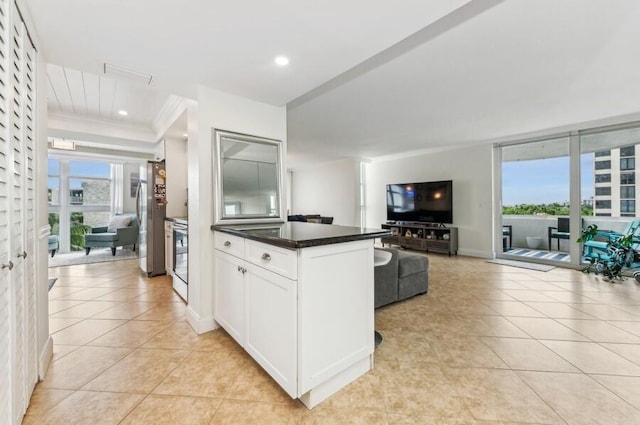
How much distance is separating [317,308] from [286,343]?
26 centimetres

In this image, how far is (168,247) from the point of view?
4.05m

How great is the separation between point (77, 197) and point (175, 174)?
411cm

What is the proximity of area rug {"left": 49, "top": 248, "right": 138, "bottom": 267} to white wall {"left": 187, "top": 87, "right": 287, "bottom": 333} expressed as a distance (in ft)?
13.4

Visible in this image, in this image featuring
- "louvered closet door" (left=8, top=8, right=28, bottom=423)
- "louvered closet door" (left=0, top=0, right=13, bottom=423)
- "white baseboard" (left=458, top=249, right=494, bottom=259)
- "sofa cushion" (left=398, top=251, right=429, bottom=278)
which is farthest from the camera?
"white baseboard" (left=458, top=249, right=494, bottom=259)

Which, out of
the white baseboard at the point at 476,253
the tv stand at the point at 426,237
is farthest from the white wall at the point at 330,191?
the white baseboard at the point at 476,253

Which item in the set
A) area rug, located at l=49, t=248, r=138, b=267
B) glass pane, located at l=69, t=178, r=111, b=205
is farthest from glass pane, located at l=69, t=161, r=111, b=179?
area rug, located at l=49, t=248, r=138, b=267

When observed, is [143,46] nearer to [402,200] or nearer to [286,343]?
[286,343]

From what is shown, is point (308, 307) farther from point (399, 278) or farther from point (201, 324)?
point (399, 278)

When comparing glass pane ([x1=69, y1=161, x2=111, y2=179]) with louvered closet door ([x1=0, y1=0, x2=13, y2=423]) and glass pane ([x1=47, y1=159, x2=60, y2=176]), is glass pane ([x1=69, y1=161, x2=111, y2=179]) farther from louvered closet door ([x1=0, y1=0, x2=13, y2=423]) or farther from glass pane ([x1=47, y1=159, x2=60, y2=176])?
A: louvered closet door ([x1=0, y1=0, x2=13, y2=423])

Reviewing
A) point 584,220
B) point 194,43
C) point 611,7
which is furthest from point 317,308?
point 584,220

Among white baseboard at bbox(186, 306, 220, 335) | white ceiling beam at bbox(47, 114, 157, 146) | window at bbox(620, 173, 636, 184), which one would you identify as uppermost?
white ceiling beam at bbox(47, 114, 157, 146)

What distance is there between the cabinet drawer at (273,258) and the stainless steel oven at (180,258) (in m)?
1.45

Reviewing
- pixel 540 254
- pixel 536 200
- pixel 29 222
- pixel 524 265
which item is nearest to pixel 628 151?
pixel 536 200

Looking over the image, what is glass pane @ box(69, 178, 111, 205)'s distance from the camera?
621cm
